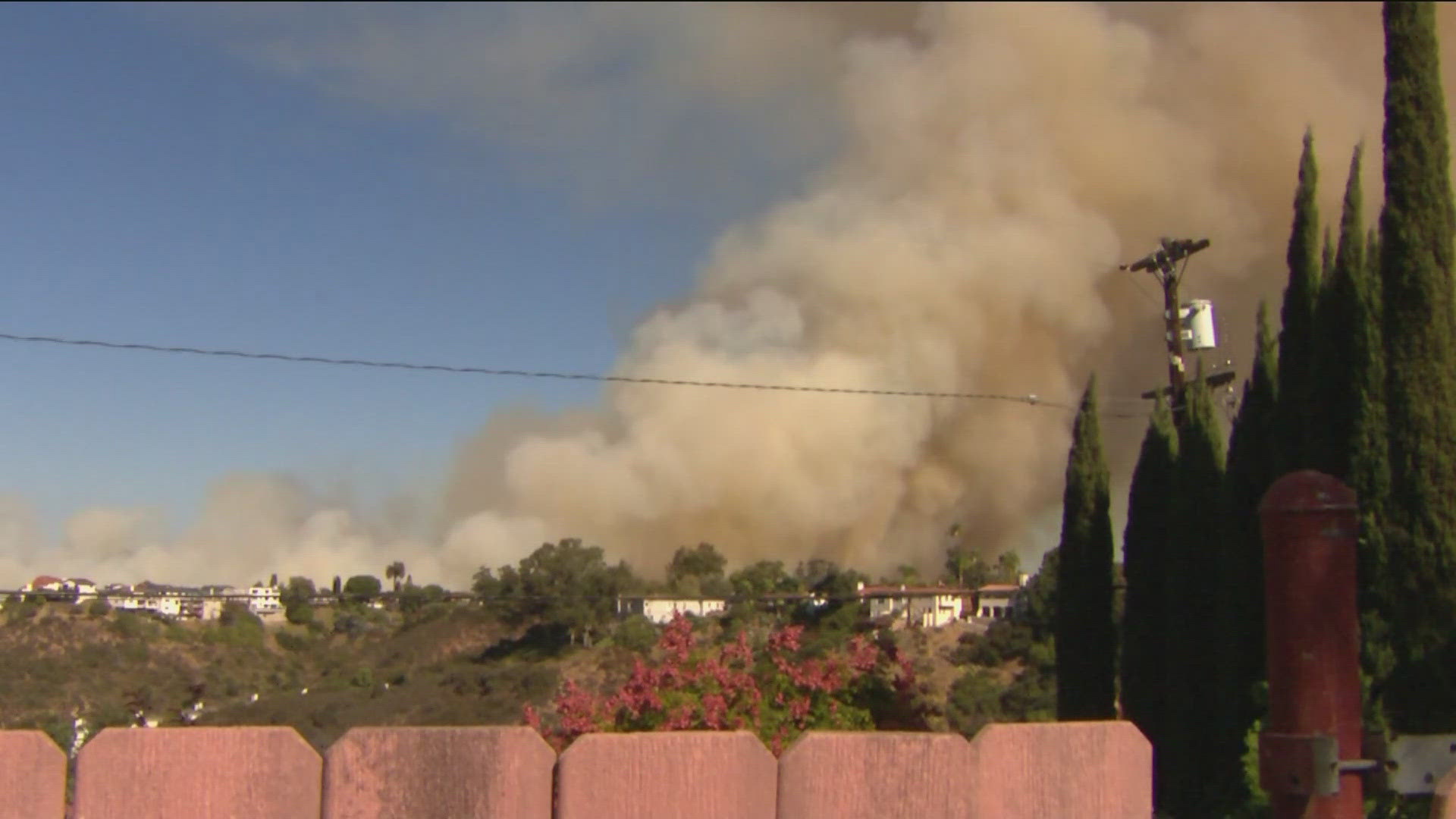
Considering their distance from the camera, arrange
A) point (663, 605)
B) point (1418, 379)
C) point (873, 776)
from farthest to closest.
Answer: point (663, 605), point (1418, 379), point (873, 776)

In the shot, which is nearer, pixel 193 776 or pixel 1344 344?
pixel 193 776

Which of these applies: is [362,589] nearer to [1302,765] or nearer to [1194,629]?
[1194,629]

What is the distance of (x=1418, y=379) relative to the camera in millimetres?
9312

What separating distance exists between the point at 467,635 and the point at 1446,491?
33.0 ft

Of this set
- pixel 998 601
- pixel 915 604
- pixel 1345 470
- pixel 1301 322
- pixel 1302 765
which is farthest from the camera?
pixel 998 601

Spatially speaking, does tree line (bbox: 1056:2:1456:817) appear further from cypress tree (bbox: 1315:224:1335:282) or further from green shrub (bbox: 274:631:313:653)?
green shrub (bbox: 274:631:313:653)

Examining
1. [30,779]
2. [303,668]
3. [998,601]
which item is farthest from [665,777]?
[998,601]

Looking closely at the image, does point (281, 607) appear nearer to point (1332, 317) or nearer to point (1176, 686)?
point (1176, 686)

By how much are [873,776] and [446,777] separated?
1.13 metres

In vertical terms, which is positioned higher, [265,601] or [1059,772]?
[265,601]

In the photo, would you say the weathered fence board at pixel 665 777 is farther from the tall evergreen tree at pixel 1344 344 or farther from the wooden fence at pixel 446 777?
the tall evergreen tree at pixel 1344 344

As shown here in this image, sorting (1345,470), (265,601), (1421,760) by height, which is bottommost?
(1421,760)

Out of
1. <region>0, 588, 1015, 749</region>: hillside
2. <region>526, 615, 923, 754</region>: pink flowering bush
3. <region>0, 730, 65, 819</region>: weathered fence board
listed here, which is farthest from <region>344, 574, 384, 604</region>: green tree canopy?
<region>0, 730, 65, 819</region>: weathered fence board

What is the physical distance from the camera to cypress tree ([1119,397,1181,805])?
15.2 m
